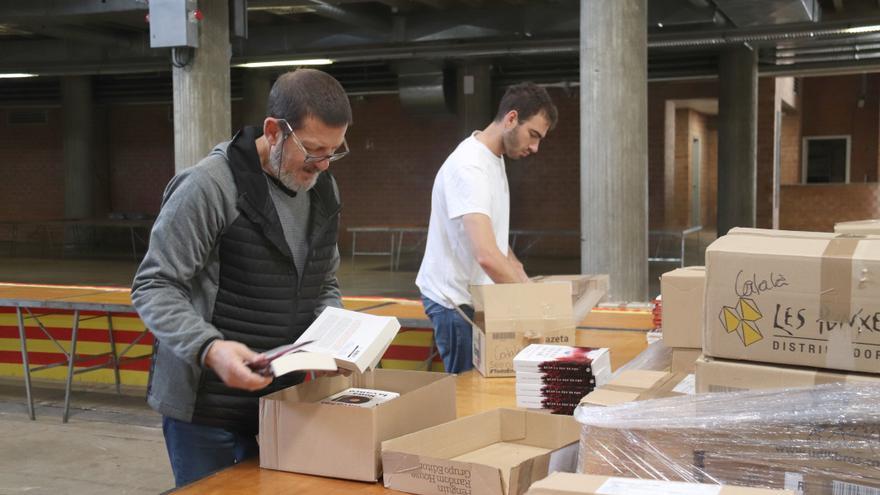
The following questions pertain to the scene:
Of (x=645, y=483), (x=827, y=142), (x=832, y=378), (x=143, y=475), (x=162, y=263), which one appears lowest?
(x=143, y=475)

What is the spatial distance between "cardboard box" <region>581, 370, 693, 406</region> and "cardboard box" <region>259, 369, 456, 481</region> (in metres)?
0.36

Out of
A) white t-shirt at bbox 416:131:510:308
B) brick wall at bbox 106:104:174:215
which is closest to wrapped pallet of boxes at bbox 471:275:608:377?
white t-shirt at bbox 416:131:510:308

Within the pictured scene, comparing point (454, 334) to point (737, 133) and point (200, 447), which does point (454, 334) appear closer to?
point (200, 447)

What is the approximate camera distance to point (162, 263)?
1746mm

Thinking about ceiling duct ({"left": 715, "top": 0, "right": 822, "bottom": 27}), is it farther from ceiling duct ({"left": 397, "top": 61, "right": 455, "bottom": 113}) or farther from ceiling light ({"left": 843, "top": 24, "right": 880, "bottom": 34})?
ceiling duct ({"left": 397, "top": 61, "right": 455, "bottom": 113})

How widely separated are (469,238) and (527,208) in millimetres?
11954

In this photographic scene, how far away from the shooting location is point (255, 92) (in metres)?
13.5

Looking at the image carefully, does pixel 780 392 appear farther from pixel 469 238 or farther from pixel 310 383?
pixel 469 238

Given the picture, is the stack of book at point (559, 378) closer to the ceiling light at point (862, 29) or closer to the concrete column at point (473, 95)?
the ceiling light at point (862, 29)

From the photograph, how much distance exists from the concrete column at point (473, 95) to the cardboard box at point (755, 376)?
10.8 meters

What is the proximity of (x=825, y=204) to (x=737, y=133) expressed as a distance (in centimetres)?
422

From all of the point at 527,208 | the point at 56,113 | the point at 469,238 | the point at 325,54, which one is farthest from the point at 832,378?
the point at 56,113

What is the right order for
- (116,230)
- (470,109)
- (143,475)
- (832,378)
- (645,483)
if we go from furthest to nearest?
(116,230)
(470,109)
(143,475)
(832,378)
(645,483)

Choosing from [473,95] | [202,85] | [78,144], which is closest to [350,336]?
[202,85]
